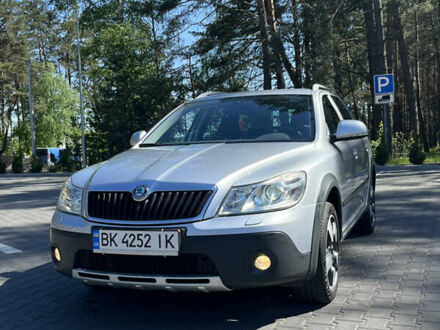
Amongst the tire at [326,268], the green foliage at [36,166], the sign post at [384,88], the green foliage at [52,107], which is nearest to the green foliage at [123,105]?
the green foliage at [36,166]

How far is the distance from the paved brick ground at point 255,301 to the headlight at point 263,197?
84cm

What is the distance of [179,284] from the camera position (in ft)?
11.0

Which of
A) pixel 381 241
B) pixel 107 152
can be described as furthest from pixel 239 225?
pixel 107 152

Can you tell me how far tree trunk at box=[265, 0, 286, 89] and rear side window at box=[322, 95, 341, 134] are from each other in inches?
600

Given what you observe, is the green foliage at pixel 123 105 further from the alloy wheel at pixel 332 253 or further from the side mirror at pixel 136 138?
the alloy wheel at pixel 332 253

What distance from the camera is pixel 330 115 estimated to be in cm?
523

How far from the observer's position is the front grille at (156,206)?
336cm

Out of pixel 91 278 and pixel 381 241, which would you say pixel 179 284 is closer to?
pixel 91 278

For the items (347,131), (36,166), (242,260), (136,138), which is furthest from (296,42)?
(242,260)

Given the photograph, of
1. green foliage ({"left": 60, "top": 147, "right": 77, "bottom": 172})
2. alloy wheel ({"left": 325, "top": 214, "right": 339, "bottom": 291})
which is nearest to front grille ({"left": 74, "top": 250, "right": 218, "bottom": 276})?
alloy wheel ({"left": 325, "top": 214, "right": 339, "bottom": 291})

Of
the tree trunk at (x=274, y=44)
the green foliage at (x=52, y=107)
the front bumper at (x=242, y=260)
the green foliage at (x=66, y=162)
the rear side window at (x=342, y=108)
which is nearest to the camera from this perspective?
the front bumper at (x=242, y=260)

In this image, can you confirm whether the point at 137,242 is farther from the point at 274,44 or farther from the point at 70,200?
the point at 274,44

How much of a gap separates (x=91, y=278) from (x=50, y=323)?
558mm

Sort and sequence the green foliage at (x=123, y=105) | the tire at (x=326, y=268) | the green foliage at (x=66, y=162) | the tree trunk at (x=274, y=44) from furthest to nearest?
the green foliage at (x=66, y=162) < the green foliage at (x=123, y=105) < the tree trunk at (x=274, y=44) < the tire at (x=326, y=268)
